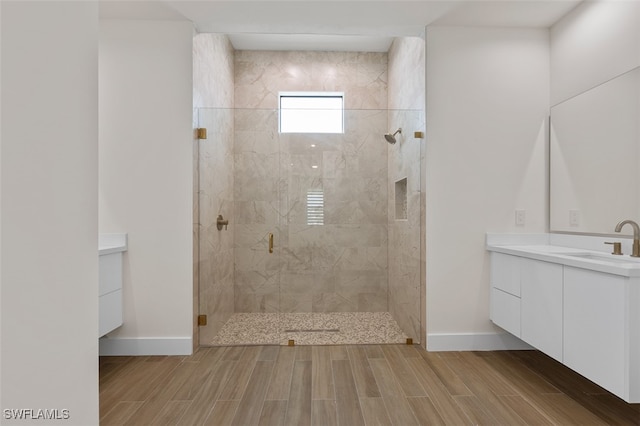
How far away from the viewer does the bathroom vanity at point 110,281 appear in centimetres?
238

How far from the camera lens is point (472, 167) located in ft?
9.12

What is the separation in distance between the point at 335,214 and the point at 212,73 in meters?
→ 1.67

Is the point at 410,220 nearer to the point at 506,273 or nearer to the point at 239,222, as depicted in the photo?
the point at 506,273

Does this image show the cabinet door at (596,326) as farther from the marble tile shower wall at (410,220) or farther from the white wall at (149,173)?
the white wall at (149,173)

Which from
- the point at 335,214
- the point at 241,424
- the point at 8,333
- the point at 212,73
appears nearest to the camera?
the point at 8,333

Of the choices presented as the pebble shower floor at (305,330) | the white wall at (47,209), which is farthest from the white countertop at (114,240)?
the white wall at (47,209)

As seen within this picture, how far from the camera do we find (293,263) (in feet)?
9.67

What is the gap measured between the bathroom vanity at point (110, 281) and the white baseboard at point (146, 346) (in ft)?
0.60

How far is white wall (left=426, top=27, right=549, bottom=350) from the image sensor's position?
2.77 meters

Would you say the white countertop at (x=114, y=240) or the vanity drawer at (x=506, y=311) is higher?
the white countertop at (x=114, y=240)

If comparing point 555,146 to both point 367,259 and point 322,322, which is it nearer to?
point 367,259

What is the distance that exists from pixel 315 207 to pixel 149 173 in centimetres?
123

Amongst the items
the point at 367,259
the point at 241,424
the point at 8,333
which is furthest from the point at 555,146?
the point at 8,333

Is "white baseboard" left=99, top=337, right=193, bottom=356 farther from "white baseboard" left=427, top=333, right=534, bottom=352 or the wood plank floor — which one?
"white baseboard" left=427, top=333, right=534, bottom=352
